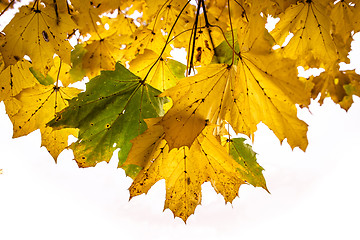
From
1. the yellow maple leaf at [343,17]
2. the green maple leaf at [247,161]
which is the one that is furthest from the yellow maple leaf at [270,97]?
the yellow maple leaf at [343,17]

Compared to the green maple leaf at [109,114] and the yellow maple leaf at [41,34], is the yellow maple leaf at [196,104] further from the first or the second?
the yellow maple leaf at [41,34]

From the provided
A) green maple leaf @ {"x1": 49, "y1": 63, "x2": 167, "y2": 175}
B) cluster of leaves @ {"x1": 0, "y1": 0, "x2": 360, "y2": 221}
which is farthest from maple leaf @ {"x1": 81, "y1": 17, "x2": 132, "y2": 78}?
green maple leaf @ {"x1": 49, "y1": 63, "x2": 167, "y2": 175}

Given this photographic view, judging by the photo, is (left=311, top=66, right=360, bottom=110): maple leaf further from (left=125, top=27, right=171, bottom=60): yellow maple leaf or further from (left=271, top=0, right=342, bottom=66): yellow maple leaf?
(left=125, top=27, right=171, bottom=60): yellow maple leaf

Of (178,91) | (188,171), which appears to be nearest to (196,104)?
(178,91)

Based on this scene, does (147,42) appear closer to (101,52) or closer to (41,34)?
(101,52)

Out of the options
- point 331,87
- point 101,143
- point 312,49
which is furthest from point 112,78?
point 331,87

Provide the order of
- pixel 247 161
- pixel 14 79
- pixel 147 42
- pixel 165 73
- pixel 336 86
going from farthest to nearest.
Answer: pixel 336 86 < pixel 147 42 < pixel 165 73 < pixel 14 79 < pixel 247 161

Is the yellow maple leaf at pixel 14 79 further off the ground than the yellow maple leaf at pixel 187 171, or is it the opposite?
the yellow maple leaf at pixel 14 79

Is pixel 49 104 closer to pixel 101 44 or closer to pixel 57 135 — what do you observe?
pixel 57 135
